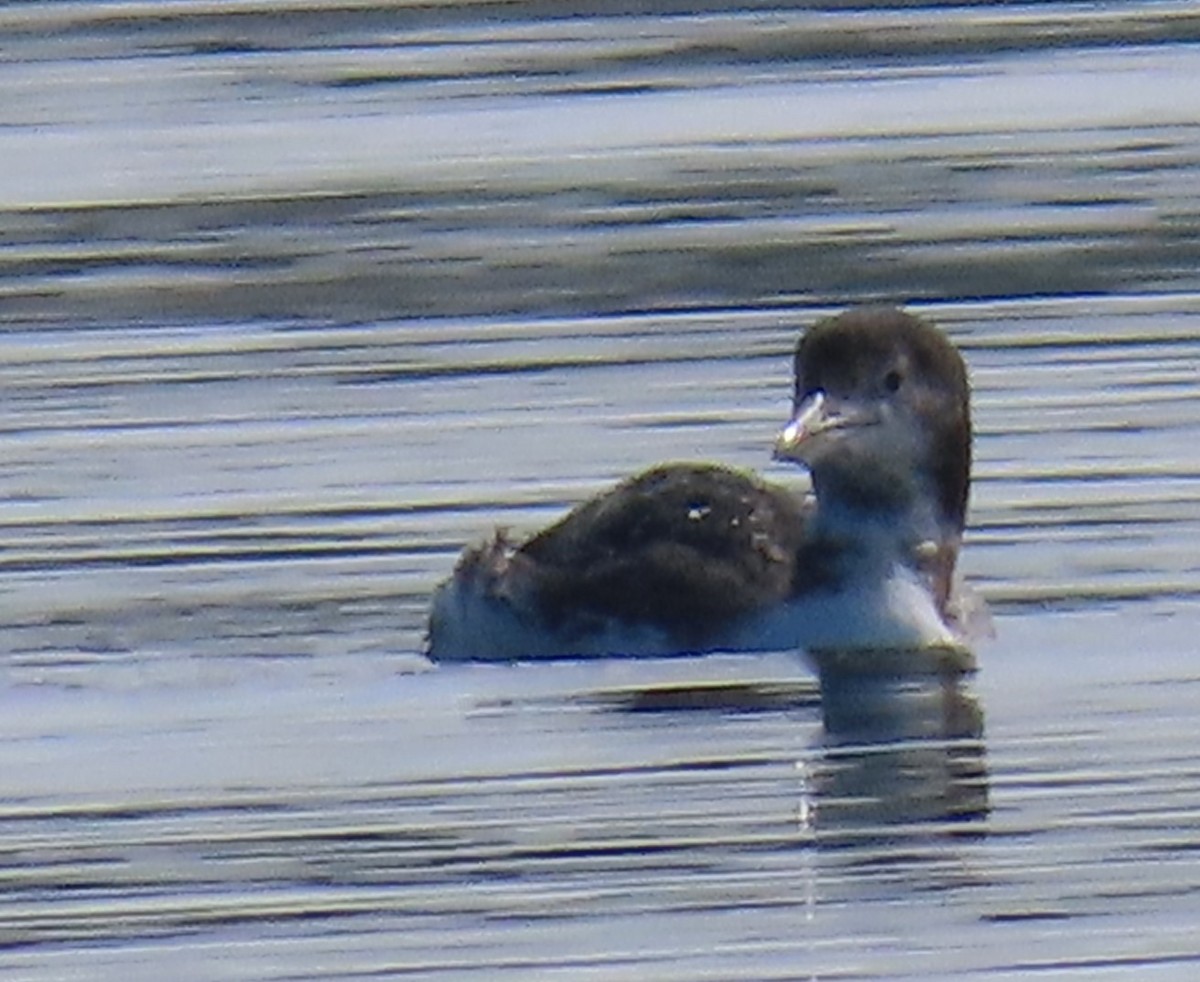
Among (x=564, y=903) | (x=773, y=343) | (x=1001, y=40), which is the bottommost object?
(x=564, y=903)

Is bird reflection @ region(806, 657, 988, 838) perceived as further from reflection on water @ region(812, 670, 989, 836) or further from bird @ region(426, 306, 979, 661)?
bird @ region(426, 306, 979, 661)

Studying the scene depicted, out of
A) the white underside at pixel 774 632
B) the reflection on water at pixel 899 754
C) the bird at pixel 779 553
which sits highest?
the bird at pixel 779 553

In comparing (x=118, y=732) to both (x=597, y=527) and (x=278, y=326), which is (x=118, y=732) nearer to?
(x=597, y=527)

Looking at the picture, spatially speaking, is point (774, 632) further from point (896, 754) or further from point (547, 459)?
point (547, 459)

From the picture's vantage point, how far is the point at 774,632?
14.0 meters

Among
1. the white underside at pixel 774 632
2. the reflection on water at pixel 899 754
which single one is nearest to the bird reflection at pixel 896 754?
the reflection on water at pixel 899 754

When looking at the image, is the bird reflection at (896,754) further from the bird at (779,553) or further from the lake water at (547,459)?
the bird at (779,553)

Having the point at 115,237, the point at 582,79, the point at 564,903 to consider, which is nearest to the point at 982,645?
the point at 564,903

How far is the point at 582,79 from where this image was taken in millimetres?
22438

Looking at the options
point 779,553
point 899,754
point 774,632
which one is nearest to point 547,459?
point 779,553

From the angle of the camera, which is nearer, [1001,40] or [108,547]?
[108,547]

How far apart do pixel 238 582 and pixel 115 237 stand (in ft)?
17.1

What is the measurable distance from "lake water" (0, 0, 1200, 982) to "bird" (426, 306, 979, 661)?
14 cm

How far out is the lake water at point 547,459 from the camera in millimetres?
11109
